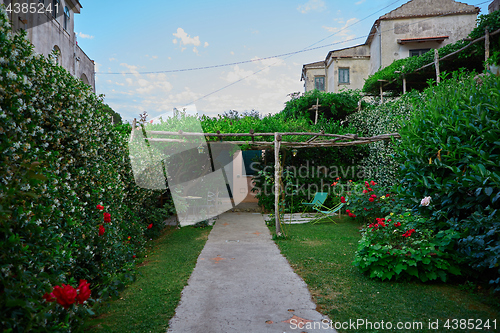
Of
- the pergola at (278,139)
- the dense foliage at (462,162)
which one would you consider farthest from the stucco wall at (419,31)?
the dense foliage at (462,162)

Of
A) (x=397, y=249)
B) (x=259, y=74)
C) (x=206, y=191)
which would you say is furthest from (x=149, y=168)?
(x=259, y=74)

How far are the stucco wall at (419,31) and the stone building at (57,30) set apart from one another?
14.4 meters

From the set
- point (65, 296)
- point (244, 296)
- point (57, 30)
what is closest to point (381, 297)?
point (244, 296)

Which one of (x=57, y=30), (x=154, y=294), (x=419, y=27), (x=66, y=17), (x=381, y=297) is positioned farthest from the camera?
(x=419, y=27)

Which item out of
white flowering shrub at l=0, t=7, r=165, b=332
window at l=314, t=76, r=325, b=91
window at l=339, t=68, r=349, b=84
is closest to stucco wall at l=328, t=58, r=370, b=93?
window at l=339, t=68, r=349, b=84

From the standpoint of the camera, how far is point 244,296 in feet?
10.8

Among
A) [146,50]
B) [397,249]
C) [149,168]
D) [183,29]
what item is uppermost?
[183,29]

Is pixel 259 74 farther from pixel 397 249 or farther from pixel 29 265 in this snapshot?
pixel 29 265

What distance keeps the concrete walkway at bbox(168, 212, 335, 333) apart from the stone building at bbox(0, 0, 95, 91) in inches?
224

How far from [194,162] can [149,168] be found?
3151 mm

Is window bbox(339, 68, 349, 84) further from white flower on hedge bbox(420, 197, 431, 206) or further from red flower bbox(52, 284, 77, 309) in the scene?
red flower bbox(52, 284, 77, 309)

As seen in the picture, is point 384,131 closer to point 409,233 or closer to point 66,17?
point 409,233

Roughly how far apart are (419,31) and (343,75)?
4.37 metres

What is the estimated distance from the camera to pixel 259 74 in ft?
53.1
